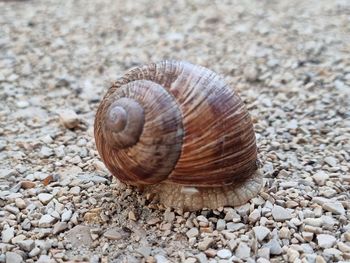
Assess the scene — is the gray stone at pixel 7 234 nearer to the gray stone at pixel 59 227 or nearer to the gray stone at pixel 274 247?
the gray stone at pixel 59 227

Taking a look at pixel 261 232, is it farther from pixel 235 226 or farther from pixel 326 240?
pixel 326 240

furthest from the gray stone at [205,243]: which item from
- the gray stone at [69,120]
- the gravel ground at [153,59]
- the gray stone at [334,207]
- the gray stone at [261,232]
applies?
the gray stone at [69,120]

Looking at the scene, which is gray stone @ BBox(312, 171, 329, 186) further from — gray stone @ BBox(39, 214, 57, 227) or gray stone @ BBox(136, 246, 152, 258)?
gray stone @ BBox(39, 214, 57, 227)

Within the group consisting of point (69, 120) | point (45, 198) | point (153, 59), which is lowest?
point (45, 198)

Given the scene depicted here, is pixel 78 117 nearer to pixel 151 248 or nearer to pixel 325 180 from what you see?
pixel 151 248

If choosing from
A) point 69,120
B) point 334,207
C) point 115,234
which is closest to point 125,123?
point 115,234

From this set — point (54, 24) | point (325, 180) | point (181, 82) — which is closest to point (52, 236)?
point (181, 82)

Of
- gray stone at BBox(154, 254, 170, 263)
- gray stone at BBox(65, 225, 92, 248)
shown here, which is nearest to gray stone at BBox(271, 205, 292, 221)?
gray stone at BBox(154, 254, 170, 263)

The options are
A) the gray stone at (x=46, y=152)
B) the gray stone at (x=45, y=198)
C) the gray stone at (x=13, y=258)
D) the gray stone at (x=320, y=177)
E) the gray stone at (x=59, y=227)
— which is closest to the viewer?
the gray stone at (x=13, y=258)
